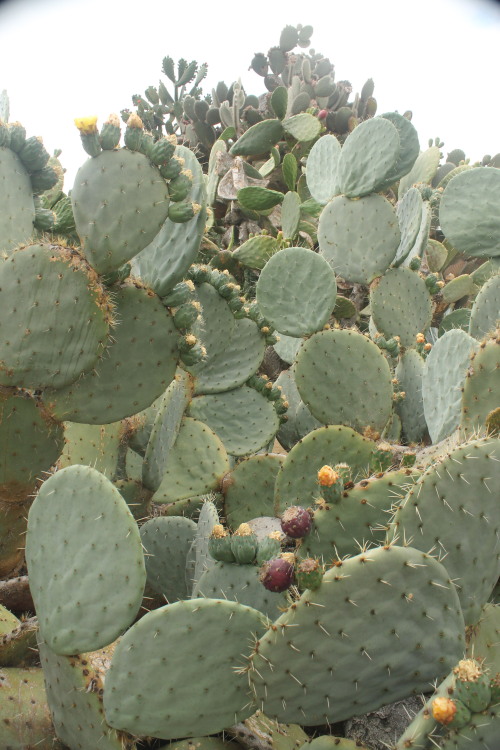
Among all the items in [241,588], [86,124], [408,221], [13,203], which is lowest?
[241,588]

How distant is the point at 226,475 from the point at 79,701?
1.21 meters

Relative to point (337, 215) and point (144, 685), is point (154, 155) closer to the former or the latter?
point (144, 685)

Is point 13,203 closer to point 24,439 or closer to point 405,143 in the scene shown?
point 24,439

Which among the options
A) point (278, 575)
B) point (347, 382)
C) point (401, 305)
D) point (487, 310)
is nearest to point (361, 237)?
point (401, 305)

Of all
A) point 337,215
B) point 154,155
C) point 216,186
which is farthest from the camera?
point 216,186

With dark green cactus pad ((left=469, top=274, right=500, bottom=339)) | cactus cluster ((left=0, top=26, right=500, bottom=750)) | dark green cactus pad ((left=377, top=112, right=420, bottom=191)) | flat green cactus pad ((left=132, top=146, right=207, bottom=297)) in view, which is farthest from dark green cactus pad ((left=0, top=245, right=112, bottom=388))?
dark green cactus pad ((left=377, top=112, right=420, bottom=191))

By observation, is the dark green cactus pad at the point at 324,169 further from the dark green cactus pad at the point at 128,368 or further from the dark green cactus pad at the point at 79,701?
the dark green cactus pad at the point at 79,701

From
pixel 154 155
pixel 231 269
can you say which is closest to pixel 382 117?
pixel 231 269

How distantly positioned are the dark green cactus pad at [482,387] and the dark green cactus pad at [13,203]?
4.28 feet

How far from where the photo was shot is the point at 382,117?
337cm

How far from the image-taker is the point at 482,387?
168cm

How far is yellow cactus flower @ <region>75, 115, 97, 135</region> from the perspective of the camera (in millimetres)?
1545

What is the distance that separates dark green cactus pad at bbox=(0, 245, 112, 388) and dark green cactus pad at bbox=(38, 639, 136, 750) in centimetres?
68

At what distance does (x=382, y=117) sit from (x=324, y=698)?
9.93ft
